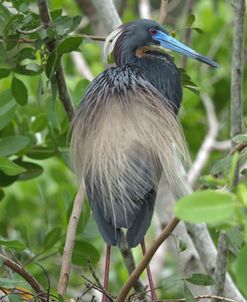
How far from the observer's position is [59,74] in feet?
8.91

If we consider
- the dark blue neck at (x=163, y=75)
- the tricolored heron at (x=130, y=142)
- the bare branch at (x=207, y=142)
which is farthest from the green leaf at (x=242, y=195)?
the bare branch at (x=207, y=142)

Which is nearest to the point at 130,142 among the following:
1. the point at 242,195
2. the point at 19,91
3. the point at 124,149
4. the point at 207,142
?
the point at 124,149

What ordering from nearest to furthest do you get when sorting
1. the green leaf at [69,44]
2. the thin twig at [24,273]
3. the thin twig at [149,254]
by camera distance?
the thin twig at [149,254]
the thin twig at [24,273]
the green leaf at [69,44]

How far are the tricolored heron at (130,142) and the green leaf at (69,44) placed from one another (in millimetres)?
260

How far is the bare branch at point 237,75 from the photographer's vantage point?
111 inches

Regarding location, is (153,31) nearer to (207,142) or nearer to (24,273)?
(24,273)

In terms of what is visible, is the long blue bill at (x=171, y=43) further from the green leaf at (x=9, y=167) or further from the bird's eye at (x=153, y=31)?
the green leaf at (x=9, y=167)

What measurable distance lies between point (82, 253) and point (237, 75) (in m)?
0.87

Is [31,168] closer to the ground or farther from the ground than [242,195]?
closer to the ground

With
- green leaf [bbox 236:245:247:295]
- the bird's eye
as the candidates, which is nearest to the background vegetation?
green leaf [bbox 236:245:247:295]

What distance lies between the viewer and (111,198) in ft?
8.66

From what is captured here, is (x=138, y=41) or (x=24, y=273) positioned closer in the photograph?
(x=24, y=273)

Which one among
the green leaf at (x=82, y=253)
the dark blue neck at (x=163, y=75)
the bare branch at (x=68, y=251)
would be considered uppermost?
the dark blue neck at (x=163, y=75)

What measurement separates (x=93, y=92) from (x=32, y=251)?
30.4 inches
